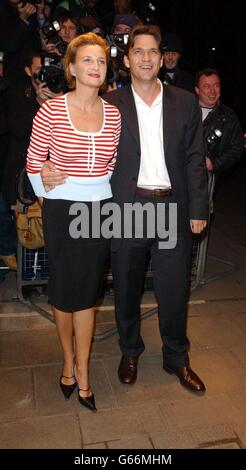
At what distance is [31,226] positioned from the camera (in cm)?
371

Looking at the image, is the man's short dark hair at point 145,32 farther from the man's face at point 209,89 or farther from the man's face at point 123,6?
the man's face at point 123,6

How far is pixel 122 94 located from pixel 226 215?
5.29m

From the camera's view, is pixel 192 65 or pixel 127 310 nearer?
pixel 127 310

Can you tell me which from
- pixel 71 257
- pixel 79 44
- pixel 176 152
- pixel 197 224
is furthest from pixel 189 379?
pixel 79 44

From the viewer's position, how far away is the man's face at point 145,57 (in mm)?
2725

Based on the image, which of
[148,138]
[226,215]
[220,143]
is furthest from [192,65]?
[148,138]

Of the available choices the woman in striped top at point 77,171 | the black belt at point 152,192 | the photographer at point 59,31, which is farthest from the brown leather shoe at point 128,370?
the photographer at point 59,31

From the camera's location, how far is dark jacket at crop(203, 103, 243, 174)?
14.2ft

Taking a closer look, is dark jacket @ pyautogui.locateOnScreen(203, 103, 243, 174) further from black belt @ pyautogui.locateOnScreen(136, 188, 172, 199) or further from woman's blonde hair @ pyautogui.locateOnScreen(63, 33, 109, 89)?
woman's blonde hair @ pyautogui.locateOnScreen(63, 33, 109, 89)

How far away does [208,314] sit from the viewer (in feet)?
13.6

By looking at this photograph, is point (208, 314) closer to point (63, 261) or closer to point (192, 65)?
point (63, 261)

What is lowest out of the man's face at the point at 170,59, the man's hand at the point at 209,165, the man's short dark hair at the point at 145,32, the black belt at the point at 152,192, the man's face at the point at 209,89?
the man's hand at the point at 209,165

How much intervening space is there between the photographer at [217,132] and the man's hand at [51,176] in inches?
85.2

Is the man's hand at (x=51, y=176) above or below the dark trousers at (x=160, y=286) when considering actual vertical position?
above
